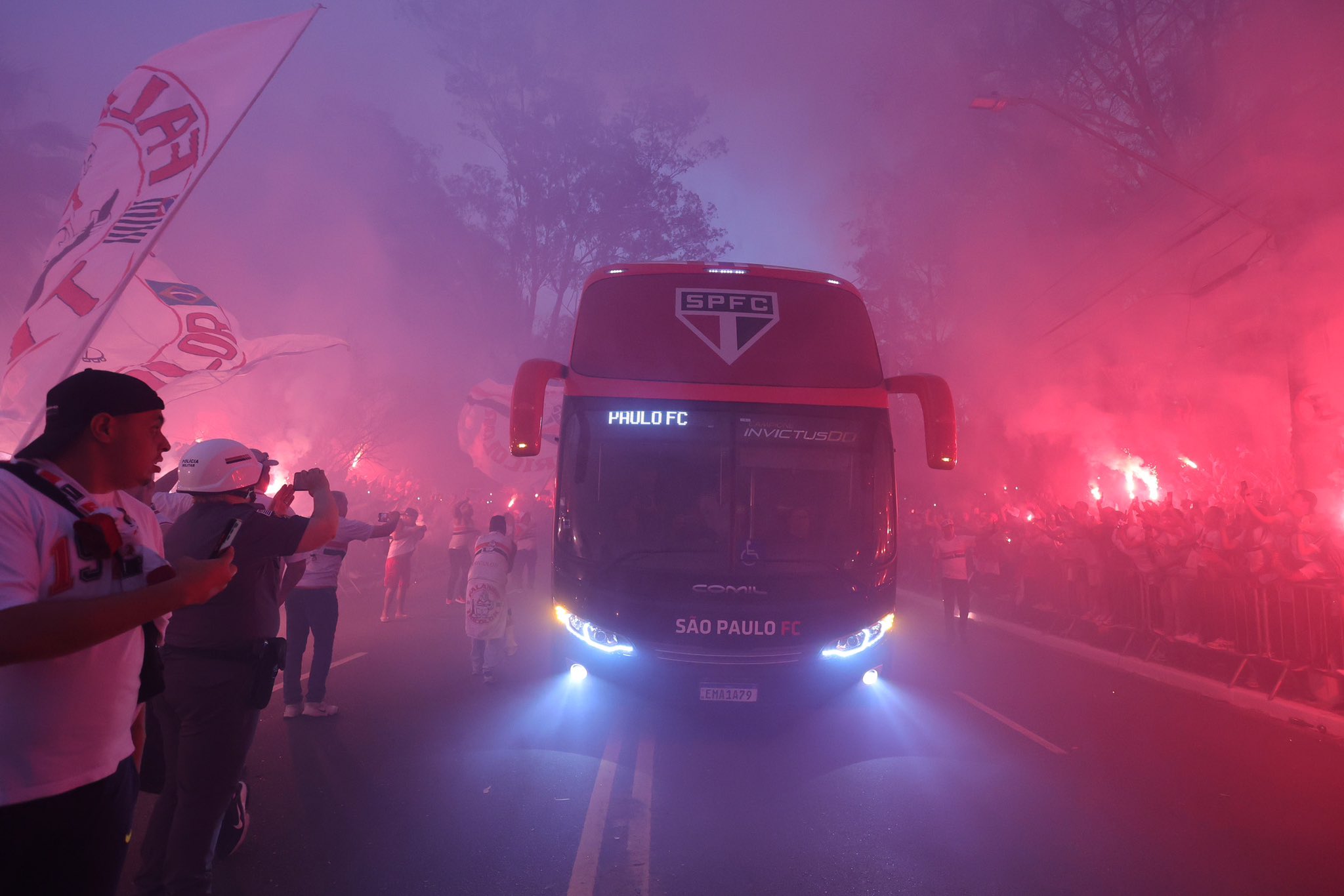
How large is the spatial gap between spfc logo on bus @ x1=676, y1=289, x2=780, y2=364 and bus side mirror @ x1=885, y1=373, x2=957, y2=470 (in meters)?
1.17

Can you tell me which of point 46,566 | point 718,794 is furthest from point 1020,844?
point 46,566

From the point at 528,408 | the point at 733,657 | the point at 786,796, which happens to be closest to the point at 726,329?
the point at 528,408

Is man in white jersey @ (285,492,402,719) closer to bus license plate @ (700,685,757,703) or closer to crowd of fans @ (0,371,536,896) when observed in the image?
bus license plate @ (700,685,757,703)

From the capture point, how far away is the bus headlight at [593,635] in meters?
5.59

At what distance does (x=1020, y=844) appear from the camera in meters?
4.29

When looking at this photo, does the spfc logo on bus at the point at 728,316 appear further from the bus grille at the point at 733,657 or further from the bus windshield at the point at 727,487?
the bus grille at the point at 733,657

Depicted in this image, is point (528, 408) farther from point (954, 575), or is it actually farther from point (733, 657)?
point (954, 575)

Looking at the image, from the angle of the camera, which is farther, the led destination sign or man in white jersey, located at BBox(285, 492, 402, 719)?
man in white jersey, located at BBox(285, 492, 402, 719)

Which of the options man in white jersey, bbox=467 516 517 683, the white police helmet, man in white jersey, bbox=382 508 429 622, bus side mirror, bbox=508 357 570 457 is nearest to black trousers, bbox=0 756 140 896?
the white police helmet

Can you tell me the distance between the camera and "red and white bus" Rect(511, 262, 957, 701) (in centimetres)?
548

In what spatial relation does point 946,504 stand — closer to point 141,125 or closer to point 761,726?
point 761,726

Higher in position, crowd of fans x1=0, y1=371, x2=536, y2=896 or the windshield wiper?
the windshield wiper

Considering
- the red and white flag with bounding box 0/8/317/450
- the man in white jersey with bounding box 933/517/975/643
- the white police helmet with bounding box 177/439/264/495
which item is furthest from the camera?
the man in white jersey with bounding box 933/517/975/643

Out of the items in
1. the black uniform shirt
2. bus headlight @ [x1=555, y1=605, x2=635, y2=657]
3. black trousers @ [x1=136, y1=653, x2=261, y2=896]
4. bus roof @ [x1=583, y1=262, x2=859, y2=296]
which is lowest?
black trousers @ [x1=136, y1=653, x2=261, y2=896]
